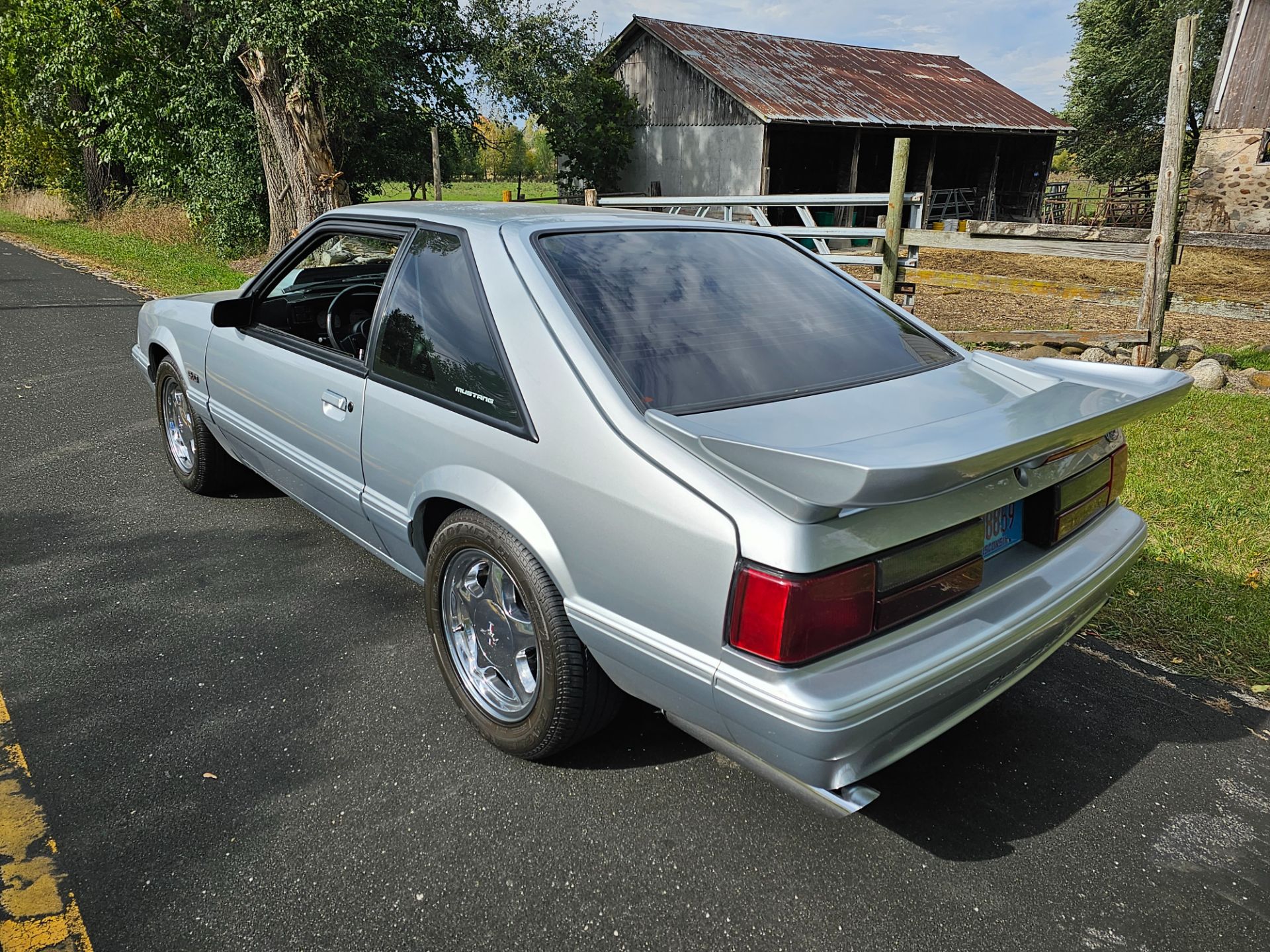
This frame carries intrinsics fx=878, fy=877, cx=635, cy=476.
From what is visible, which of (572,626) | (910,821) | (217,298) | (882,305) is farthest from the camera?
(217,298)

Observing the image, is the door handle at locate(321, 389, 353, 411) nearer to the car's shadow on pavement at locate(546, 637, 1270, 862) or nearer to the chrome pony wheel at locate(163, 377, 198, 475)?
the car's shadow on pavement at locate(546, 637, 1270, 862)

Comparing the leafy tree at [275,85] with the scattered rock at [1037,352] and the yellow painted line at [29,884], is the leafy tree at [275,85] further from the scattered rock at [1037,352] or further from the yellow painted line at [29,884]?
the yellow painted line at [29,884]

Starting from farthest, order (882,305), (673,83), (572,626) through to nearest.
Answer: (673,83) < (882,305) < (572,626)

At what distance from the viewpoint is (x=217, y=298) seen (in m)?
4.46

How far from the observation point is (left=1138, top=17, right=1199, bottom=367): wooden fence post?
6.73m

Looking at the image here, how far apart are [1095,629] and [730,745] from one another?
2241mm

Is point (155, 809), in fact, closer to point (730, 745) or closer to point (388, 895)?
point (388, 895)

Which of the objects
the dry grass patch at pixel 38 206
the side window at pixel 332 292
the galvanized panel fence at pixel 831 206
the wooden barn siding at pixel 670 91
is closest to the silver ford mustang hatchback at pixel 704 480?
the side window at pixel 332 292

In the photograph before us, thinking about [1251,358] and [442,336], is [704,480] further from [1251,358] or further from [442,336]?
[1251,358]

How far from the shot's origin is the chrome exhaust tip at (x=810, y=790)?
1982mm

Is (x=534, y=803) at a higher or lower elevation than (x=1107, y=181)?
lower

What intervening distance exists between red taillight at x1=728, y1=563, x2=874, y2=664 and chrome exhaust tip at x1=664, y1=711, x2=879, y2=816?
309 millimetres

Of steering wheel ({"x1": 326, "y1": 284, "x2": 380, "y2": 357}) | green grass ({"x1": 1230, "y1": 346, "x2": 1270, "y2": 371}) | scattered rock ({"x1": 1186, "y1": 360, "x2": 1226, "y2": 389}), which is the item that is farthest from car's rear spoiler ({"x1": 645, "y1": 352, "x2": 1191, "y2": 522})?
green grass ({"x1": 1230, "y1": 346, "x2": 1270, "y2": 371})

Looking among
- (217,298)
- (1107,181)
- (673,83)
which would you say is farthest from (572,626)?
(1107,181)
